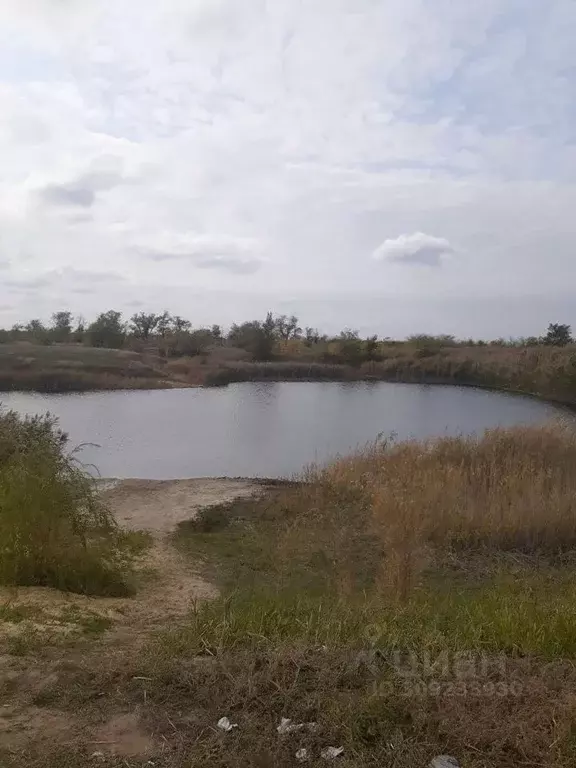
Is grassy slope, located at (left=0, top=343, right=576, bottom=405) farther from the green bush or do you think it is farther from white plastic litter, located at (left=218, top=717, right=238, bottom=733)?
white plastic litter, located at (left=218, top=717, right=238, bottom=733)

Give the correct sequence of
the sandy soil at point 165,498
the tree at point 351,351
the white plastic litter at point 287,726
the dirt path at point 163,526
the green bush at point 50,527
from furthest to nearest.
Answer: the tree at point 351,351 < the sandy soil at point 165,498 < the green bush at point 50,527 < the dirt path at point 163,526 < the white plastic litter at point 287,726

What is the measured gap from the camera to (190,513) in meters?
11.5

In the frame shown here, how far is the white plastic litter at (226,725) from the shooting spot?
289 cm

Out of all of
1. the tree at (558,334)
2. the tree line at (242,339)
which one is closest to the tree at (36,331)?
the tree line at (242,339)

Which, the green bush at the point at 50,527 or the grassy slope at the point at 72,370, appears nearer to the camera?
the green bush at the point at 50,527

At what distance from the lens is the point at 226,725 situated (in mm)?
2918

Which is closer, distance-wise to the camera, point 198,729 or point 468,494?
point 198,729

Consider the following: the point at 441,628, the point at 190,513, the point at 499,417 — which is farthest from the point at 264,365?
the point at 441,628

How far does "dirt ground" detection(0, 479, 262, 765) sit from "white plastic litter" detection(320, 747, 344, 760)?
71 centimetres

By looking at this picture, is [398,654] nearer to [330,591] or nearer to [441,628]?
[441,628]

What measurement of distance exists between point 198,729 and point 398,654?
3.51ft

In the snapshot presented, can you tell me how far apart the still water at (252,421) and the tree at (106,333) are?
1939 cm

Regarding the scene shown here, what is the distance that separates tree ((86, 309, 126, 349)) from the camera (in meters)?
55.5

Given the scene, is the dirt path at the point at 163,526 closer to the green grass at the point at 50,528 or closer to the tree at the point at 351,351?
the green grass at the point at 50,528
